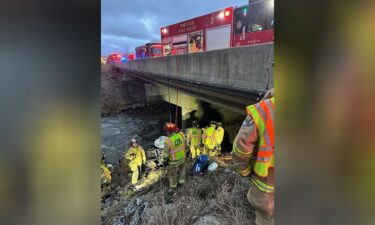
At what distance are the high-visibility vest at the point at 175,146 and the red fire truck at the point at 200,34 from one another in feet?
23.8

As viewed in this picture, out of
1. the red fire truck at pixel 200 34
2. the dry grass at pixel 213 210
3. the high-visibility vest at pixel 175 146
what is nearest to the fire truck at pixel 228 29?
the red fire truck at pixel 200 34

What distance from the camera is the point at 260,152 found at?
6.98 ft

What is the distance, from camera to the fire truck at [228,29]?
1030 cm

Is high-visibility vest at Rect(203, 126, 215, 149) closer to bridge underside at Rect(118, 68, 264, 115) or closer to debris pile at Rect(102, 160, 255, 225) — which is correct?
bridge underside at Rect(118, 68, 264, 115)

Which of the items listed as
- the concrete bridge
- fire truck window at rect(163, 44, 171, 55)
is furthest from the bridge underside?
fire truck window at rect(163, 44, 171, 55)

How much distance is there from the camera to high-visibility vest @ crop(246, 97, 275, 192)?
6.35ft

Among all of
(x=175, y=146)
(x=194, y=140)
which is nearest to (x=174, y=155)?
(x=175, y=146)
